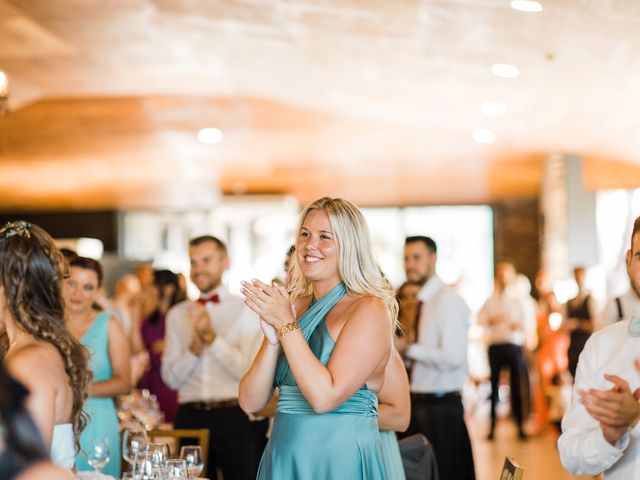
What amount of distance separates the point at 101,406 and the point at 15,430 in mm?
3313

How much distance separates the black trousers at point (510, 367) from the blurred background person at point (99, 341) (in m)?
6.67

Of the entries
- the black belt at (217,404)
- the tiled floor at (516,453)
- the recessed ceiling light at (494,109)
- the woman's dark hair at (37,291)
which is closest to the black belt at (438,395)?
the black belt at (217,404)

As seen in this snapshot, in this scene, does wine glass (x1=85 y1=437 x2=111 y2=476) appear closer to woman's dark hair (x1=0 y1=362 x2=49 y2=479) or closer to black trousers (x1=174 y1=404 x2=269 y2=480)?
black trousers (x1=174 y1=404 x2=269 y2=480)

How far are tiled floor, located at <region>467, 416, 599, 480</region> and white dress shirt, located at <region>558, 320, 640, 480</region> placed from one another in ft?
18.2

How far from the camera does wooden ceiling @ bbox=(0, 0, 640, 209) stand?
7488 mm

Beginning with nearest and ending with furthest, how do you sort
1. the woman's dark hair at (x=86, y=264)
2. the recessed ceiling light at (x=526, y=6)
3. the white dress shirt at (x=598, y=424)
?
the white dress shirt at (x=598, y=424) < the woman's dark hair at (x=86, y=264) < the recessed ceiling light at (x=526, y=6)

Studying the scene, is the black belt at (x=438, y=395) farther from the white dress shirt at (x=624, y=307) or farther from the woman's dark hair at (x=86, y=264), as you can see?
the woman's dark hair at (x=86, y=264)

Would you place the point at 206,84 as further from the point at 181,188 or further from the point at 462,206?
the point at 462,206

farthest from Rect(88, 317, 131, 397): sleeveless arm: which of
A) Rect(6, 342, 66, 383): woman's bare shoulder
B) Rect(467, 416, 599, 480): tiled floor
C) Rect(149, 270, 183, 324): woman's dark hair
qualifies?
Rect(467, 416, 599, 480): tiled floor

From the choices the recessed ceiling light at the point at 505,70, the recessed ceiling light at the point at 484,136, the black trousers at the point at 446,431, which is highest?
the recessed ceiling light at the point at 484,136

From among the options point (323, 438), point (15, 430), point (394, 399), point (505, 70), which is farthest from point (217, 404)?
point (505, 70)

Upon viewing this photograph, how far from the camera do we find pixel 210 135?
Result: 42.3 feet

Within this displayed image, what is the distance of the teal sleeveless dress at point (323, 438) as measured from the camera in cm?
299

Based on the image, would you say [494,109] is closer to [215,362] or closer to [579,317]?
[579,317]
